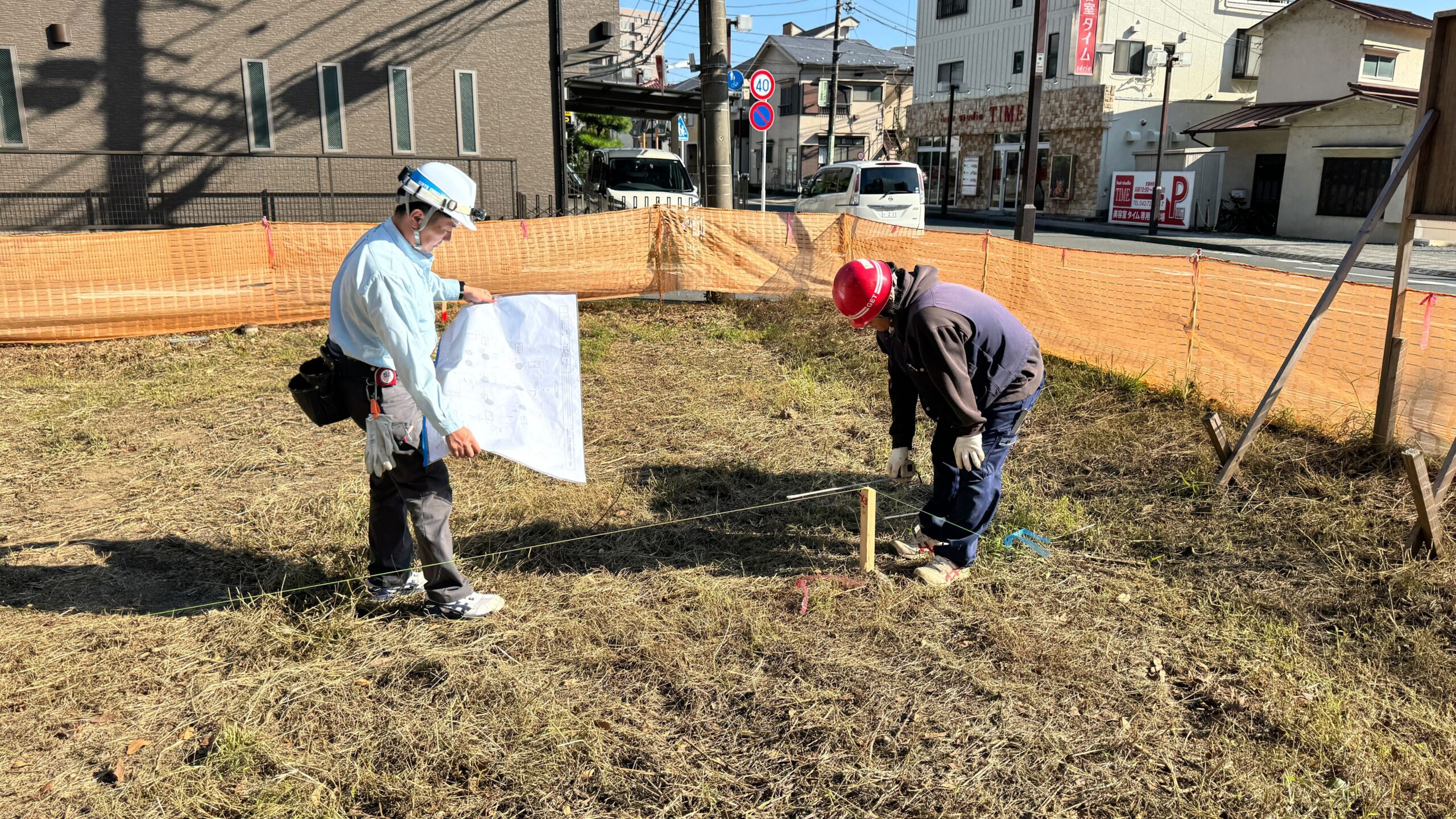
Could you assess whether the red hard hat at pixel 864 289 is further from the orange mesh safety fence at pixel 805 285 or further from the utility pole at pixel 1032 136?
the utility pole at pixel 1032 136

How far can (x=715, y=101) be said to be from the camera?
11883 mm

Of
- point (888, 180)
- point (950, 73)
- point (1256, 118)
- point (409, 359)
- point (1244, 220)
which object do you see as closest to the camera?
point (409, 359)

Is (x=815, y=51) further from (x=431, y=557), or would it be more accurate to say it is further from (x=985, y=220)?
(x=431, y=557)

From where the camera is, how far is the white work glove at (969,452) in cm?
379


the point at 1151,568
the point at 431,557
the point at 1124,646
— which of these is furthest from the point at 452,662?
the point at 1151,568

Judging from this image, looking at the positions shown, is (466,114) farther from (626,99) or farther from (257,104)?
(626,99)

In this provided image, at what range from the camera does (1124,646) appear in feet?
11.5

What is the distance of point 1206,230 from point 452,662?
2728cm

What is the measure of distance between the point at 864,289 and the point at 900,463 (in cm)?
95

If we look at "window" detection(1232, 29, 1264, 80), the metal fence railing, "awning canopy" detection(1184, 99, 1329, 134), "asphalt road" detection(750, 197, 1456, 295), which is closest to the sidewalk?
"asphalt road" detection(750, 197, 1456, 295)

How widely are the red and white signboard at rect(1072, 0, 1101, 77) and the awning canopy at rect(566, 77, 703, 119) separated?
597 inches

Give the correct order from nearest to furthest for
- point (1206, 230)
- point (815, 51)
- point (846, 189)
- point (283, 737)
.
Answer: point (283, 737) → point (846, 189) → point (1206, 230) → point (815, 51)

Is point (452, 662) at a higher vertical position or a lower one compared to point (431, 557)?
lower

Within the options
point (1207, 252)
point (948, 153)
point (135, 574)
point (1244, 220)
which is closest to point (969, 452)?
point (135, 574)
